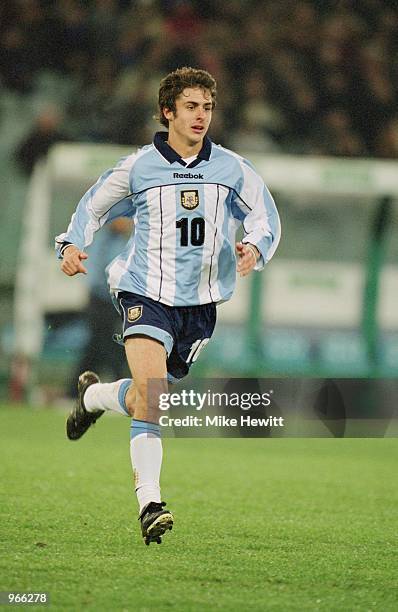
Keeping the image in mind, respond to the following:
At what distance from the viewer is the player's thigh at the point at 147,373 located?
461 centimetres

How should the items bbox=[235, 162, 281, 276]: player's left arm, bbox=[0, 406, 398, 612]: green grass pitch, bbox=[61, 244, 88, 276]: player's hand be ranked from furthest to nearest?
bbox=[235, 162, 281, 276]: player's left arm → bbox=[61, 244, 88, 276]: player's hand → bbox=[0, 406, 398, 612]: green grass pitch

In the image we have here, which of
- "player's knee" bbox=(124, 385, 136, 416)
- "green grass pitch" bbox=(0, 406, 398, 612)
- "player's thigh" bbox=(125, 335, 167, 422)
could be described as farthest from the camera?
"player's knee" bbox=(124, 385, 136, 416)

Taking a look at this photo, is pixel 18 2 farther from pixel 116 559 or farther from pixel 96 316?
pixel 116 559

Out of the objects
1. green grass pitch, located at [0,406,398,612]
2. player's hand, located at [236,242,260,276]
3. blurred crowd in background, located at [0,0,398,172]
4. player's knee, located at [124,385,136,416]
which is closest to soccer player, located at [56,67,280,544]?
player's hand, located at [236,242,260,276]

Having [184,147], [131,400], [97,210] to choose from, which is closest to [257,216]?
[184,147]

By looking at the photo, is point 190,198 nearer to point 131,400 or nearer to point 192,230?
point 192,230

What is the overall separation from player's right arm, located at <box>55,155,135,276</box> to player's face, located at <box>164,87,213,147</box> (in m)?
0.24

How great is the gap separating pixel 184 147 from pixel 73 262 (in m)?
0.65

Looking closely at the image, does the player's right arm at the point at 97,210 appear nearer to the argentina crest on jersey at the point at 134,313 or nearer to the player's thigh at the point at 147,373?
the argentina crest on jersey at the point at 134,313

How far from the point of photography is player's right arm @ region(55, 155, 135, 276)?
4.89m

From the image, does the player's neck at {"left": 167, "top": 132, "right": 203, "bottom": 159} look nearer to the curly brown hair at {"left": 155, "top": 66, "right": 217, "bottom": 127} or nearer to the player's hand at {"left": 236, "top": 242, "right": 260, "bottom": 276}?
the curly brown hair at {"left": 155, "top": 66, "right": 217, "bottom": 127}

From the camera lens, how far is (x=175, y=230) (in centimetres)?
482

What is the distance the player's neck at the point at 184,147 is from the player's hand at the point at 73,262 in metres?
0.57

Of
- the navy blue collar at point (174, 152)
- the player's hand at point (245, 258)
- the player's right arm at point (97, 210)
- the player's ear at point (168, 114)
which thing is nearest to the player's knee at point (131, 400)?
the player's right arm at point (97, 210)
